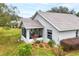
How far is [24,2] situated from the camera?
2703 mm

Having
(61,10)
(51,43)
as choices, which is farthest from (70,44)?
(61,10)

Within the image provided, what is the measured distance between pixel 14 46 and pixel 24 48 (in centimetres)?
17

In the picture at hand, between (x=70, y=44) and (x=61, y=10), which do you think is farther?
(x=61, y=10)

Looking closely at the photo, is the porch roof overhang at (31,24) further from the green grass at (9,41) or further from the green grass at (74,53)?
the green grass at (74,53)

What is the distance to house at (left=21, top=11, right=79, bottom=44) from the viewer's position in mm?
2643

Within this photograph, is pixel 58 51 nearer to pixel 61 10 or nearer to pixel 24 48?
pixel 24 48

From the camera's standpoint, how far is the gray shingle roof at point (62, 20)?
2.64 metres

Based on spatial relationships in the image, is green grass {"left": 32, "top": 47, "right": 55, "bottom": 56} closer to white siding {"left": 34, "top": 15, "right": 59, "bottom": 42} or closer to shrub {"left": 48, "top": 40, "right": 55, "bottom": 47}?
shrub {"left": 48, "top": 40, "right": 55, "bottom": 47}

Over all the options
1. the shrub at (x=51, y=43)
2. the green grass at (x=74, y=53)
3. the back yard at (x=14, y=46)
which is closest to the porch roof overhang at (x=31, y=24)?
the back yard at (x=14, y=46)

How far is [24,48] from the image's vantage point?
2666 mm

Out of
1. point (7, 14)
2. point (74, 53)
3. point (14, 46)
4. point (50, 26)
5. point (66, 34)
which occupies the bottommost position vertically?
point (74, 53)

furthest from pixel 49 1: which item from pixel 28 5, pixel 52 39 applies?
pixel 52 39

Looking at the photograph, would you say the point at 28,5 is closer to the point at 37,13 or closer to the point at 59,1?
the point at 37,13

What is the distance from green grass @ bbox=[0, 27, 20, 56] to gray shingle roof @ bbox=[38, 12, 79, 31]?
485 millimetres
